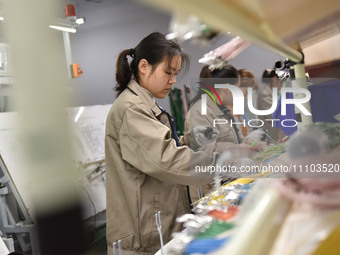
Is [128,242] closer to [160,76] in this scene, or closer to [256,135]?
[160,76]

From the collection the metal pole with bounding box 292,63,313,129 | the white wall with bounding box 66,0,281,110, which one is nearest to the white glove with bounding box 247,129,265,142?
the metal pole with bounding box 292,63,313,129

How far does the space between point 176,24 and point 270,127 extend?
55 centimetres

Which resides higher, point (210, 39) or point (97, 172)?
point (210, 39)

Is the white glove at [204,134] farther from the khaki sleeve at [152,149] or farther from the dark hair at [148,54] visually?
the dark hair at [148,54]

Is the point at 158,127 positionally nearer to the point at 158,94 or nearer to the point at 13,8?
the point at 158,94

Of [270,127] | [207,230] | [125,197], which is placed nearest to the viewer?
[207,230]

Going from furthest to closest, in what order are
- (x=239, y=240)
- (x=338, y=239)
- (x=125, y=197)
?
(x=125, y=197) → (x=338, y=239) → (x=239, y=240)

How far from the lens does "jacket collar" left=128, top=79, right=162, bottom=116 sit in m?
1.73

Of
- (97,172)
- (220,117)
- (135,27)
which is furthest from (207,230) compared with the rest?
(135,27)

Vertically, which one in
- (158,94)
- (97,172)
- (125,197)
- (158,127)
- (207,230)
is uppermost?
(158,94)

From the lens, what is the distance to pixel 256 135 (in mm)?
875

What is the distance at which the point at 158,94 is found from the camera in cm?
183

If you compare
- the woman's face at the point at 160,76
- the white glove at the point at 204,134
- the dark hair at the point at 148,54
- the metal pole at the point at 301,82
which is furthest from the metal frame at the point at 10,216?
the metal pole at the point at 301,82

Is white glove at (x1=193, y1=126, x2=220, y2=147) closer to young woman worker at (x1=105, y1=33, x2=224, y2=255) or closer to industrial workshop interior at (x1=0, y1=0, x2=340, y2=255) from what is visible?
industrial workshop interior at (x1=0, y1=0, x2=340, y2=255)
